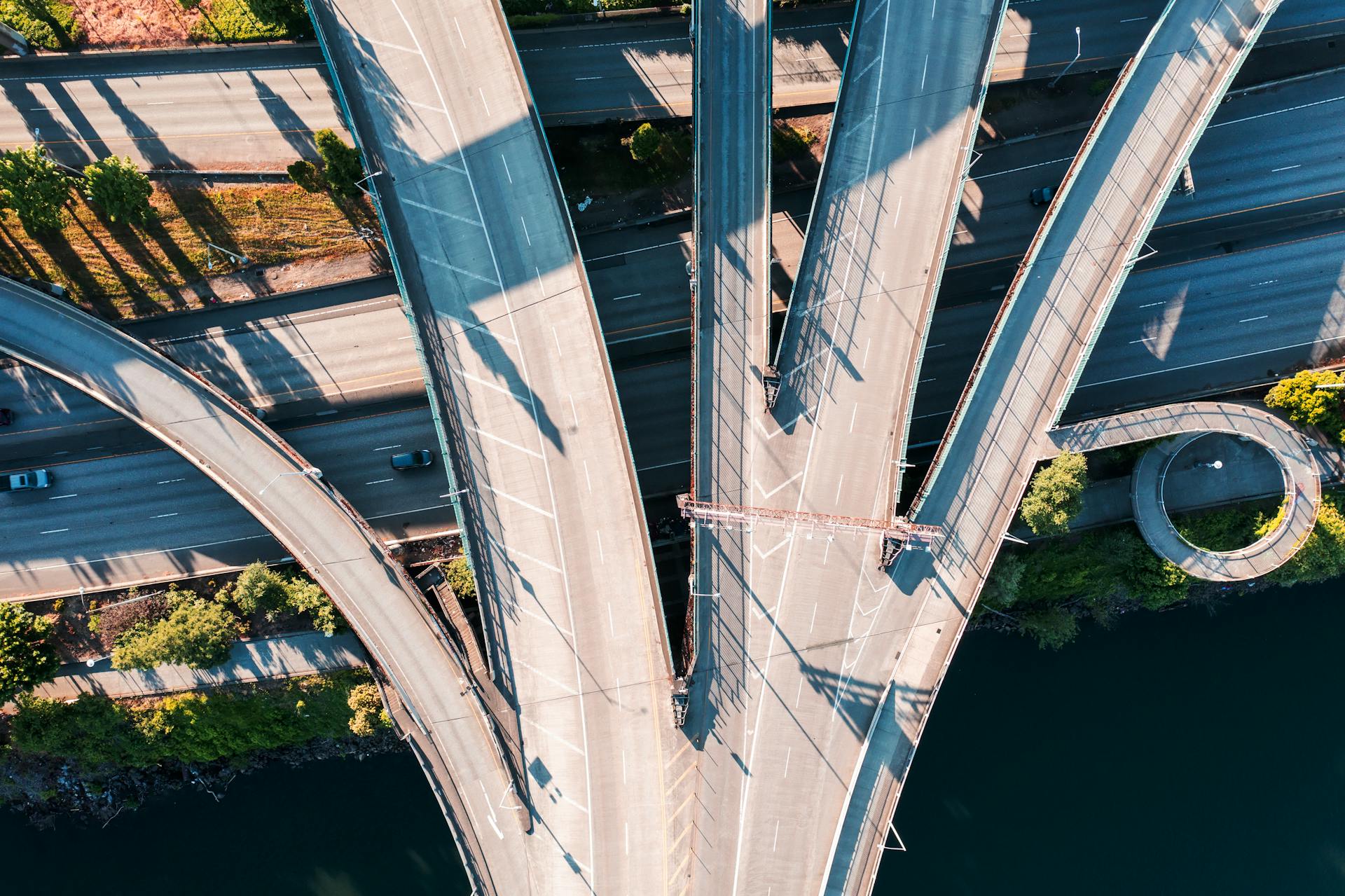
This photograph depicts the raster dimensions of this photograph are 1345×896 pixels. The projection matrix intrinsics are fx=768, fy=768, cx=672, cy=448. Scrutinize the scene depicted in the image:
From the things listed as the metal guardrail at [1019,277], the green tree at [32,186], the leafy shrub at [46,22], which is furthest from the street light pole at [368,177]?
the metal guardrail at [1019,277]

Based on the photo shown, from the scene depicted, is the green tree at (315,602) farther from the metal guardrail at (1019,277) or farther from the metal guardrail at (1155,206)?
the metal guardrail at (1155,206)

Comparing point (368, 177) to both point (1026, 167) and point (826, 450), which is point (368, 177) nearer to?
point (826, 450)

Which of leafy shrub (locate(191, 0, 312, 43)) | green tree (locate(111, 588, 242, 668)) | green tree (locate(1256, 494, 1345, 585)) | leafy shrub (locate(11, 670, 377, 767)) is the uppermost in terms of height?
leafy shrub (locate(191, 0, 312, 43))

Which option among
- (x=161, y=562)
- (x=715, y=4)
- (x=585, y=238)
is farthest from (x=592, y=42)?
(x=161, y=562)

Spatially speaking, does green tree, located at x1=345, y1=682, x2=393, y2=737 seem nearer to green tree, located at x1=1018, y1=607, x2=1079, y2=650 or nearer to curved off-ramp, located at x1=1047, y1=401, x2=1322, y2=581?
green tree, located at x1=1018, y1=607, x2=1079, y2=650

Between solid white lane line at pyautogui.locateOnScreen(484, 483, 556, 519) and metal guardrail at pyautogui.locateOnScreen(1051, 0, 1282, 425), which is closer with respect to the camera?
solid white lane line at pyautogui.locateOnScreen(484, 483, 556, 519)

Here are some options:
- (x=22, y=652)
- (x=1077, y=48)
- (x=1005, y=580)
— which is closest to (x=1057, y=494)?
(x=1005, y=580)

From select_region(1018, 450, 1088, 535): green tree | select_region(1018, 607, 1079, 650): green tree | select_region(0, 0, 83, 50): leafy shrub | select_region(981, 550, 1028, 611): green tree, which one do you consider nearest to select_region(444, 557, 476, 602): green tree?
select_region(981, 550, 1028, 611): green tree

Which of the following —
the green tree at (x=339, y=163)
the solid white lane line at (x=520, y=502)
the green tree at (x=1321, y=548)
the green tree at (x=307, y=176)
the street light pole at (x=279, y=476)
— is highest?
the green tree at (x=307, y=176)
